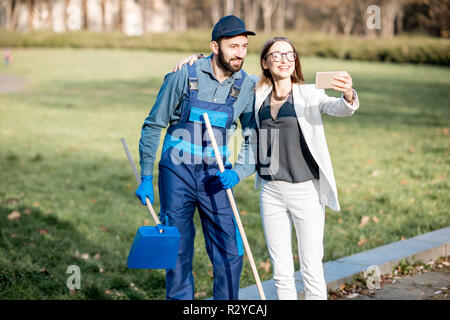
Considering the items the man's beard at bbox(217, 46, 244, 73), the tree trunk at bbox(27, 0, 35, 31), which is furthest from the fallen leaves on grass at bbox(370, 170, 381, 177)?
the tree trunk at bbox(27, 0, 35, 31)

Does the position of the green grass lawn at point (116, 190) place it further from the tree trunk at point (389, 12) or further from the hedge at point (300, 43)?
the tree trunk at point (389, 12)

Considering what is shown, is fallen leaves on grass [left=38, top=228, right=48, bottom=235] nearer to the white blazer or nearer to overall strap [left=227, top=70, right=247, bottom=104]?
overall strap [left=227, top=70, right=247, bottom=104]

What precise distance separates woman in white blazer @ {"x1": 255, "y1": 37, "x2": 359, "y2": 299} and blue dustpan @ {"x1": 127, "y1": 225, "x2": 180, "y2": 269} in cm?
74

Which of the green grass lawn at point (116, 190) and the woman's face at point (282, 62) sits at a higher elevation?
the woman's face at point (282, 62)

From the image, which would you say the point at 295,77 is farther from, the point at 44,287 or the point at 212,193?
the point at 44,287

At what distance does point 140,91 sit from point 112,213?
48.8 feet

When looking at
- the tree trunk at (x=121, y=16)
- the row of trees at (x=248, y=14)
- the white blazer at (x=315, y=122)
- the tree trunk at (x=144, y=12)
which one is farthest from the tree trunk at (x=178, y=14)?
the white blazer at (x=315, y=122)

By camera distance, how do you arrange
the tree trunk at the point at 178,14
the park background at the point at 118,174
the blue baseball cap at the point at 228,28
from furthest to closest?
the tree trunk at the point at 178,14 < the park background at the point at 118,174 < the blue baseball cap at the point at 228,28

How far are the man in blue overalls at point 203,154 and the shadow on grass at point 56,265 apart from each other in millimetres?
1395

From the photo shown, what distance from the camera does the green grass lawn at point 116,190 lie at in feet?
17.9

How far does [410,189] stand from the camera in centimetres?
852

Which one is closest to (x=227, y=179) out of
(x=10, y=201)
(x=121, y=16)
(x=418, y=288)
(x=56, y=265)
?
(x=418, y=288)

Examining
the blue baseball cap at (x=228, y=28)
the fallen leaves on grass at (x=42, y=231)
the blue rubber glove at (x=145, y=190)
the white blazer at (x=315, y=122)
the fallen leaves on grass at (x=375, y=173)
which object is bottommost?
the fallen leaves on grass at (x=375, y=173)

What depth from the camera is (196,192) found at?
377 cm
